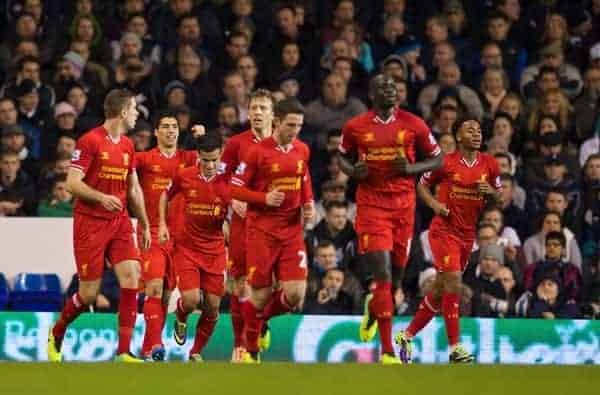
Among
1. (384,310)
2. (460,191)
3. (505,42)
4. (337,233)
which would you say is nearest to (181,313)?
(384,310)

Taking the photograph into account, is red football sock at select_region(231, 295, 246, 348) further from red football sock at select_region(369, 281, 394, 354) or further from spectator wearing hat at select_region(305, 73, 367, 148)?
spectator wearing hat at select_region(305, 73, 367, 148)

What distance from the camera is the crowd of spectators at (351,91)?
18688 mm

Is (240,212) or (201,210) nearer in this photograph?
(240,212)

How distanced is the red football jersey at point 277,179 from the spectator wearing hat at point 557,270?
4133mm

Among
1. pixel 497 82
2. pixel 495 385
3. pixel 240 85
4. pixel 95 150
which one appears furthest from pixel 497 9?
pixel 495 385

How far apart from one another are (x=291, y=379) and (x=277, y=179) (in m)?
3.11

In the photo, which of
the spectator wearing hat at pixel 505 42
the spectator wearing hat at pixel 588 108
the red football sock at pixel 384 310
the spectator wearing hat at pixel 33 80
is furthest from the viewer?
the spectator wearing hat at pixel 505 42

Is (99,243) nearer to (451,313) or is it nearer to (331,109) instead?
(451,313)

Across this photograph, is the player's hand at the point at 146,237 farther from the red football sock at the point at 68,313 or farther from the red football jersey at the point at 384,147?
the red football jersey at the point at 384,147

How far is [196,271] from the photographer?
16.1 meters

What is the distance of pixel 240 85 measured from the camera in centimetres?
2036

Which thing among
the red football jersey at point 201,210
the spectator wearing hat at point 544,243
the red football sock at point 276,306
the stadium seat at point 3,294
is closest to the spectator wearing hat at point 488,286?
the spectator wearing hat at point 544,243

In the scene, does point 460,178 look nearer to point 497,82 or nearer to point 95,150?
point 95,150

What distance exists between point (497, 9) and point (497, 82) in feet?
4.77
